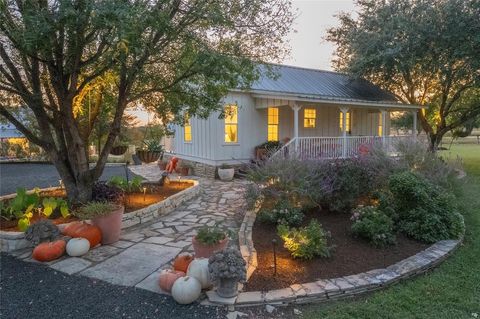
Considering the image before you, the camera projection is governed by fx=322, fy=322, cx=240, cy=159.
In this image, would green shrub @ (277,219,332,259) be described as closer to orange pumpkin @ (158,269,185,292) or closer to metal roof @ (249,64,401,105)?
orange pumpkin @ (158,269,185,292)

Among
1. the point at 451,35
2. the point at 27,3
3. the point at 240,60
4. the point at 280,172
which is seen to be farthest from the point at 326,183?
the point at 451,35

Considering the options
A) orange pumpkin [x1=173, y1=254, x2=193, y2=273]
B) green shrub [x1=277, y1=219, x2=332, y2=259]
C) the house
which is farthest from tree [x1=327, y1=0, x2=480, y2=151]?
orange pumpkin [x1=173, y1=254, x2=193, y2=273]

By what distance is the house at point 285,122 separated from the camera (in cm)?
1149

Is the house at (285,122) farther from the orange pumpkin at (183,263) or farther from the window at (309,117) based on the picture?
the orange pumpkin at (183,263)

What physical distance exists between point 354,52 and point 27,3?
541 inches

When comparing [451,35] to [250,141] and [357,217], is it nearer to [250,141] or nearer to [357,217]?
[250,141]

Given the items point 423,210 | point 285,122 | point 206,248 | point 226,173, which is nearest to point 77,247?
point 206,248

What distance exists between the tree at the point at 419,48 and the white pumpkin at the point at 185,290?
12.8m

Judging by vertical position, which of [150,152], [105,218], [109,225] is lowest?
[109,225]

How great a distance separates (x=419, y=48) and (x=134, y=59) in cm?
1204

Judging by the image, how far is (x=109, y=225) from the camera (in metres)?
4.83

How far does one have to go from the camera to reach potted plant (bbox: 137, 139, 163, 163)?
16.1 metres

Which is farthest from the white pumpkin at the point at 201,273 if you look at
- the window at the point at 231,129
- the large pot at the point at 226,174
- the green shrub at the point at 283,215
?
the window at the point at 231,129

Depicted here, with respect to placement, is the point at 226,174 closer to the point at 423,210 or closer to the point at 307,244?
the point at 423,210
